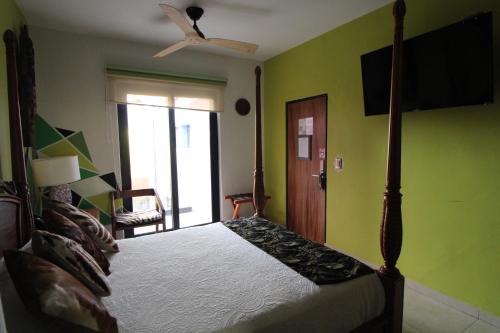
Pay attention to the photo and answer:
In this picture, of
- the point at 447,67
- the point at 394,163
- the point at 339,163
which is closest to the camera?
the point at 394,163

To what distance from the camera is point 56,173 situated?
245cm

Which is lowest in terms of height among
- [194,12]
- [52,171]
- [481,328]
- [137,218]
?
[481,328]

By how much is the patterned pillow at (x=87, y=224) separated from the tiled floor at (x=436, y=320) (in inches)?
80.5

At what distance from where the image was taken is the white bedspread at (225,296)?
1129 millimetres

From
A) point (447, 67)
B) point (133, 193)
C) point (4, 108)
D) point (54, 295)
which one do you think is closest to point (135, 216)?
point (133, 193)

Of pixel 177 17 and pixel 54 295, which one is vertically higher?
pixel 177 17

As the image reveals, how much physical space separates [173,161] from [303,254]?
94.9 inches

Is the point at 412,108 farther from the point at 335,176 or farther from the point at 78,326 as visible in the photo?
the point at 78,326

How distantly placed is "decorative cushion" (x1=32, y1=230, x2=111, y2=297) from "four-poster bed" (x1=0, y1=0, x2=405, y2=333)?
10cm

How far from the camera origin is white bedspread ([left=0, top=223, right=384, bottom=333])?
113cm

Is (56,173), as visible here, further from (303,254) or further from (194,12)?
(303,254)

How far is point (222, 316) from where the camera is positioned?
1147mm

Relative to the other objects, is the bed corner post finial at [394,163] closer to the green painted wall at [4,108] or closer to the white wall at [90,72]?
the green painted wall at [4,108]

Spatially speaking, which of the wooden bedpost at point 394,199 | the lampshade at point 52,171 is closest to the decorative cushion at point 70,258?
the wooden bedpost at point 394,199
